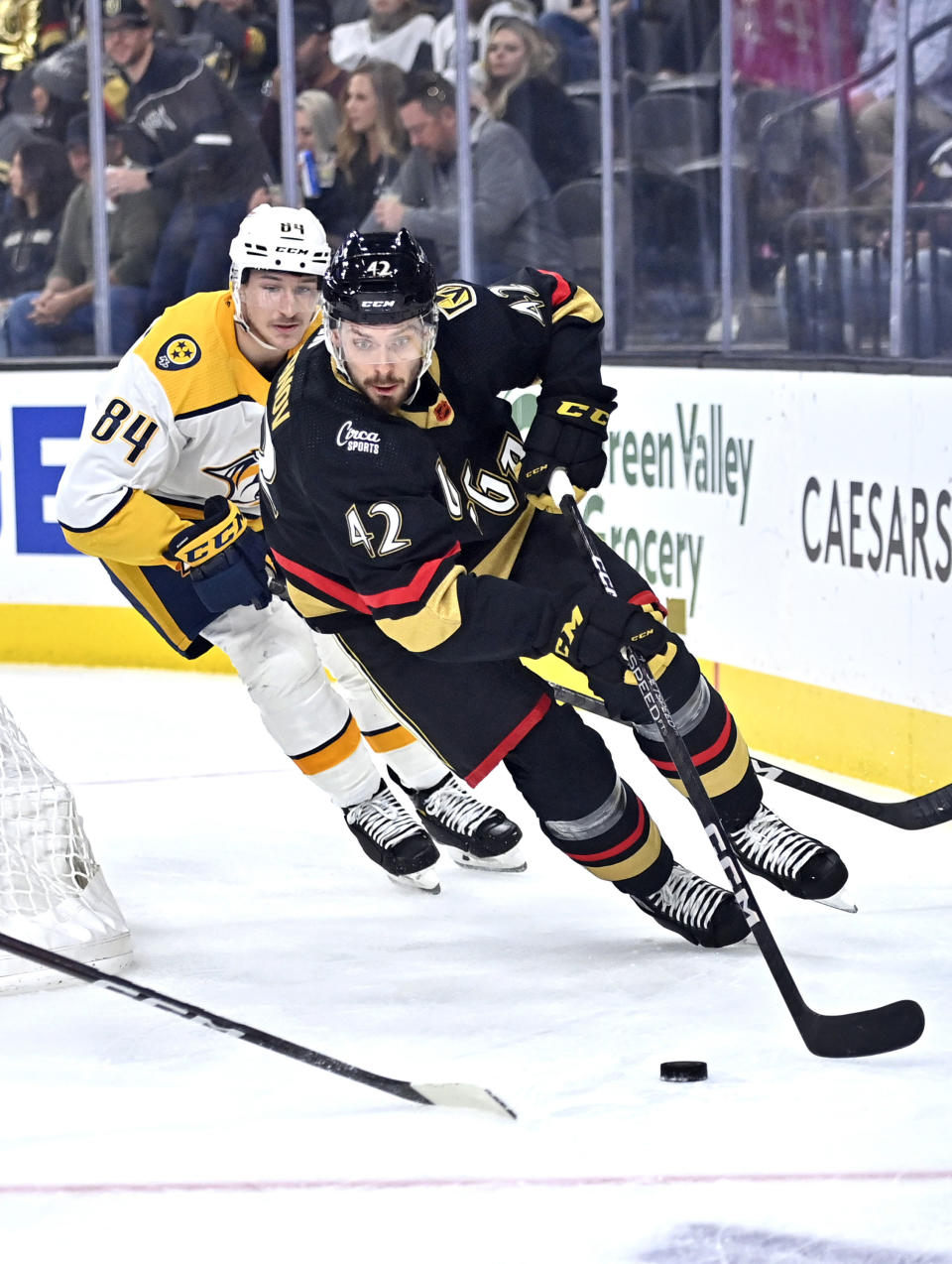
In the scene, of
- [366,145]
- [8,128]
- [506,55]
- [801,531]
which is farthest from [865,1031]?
[8,128]

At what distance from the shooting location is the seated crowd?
189 inches

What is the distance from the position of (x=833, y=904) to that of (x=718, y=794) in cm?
31

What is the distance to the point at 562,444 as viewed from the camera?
2.77 m

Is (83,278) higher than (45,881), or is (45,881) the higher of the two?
(83,278)

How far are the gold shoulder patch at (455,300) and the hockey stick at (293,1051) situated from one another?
1.06 meters

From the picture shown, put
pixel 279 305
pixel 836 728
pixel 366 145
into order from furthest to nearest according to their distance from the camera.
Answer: pixel 366 145 → pixel 836 728 → pixel 279 305

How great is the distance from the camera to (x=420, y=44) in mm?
5418

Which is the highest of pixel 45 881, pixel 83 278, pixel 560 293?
pixel 83 278

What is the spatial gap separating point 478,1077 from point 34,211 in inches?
171

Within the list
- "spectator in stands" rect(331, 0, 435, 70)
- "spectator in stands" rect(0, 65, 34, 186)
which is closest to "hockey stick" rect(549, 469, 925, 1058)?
"spectator in stands" rect(331, 0, 435, 70)

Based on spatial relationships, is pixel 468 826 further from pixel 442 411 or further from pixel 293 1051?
pixel 293 1051

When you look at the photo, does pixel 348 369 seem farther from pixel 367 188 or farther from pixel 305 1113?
pixel 367 188

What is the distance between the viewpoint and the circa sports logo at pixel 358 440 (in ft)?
8.19

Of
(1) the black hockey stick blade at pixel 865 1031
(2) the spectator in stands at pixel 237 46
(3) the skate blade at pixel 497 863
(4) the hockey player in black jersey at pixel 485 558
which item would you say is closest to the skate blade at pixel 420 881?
(3) the skate blade at pixel 497 863
